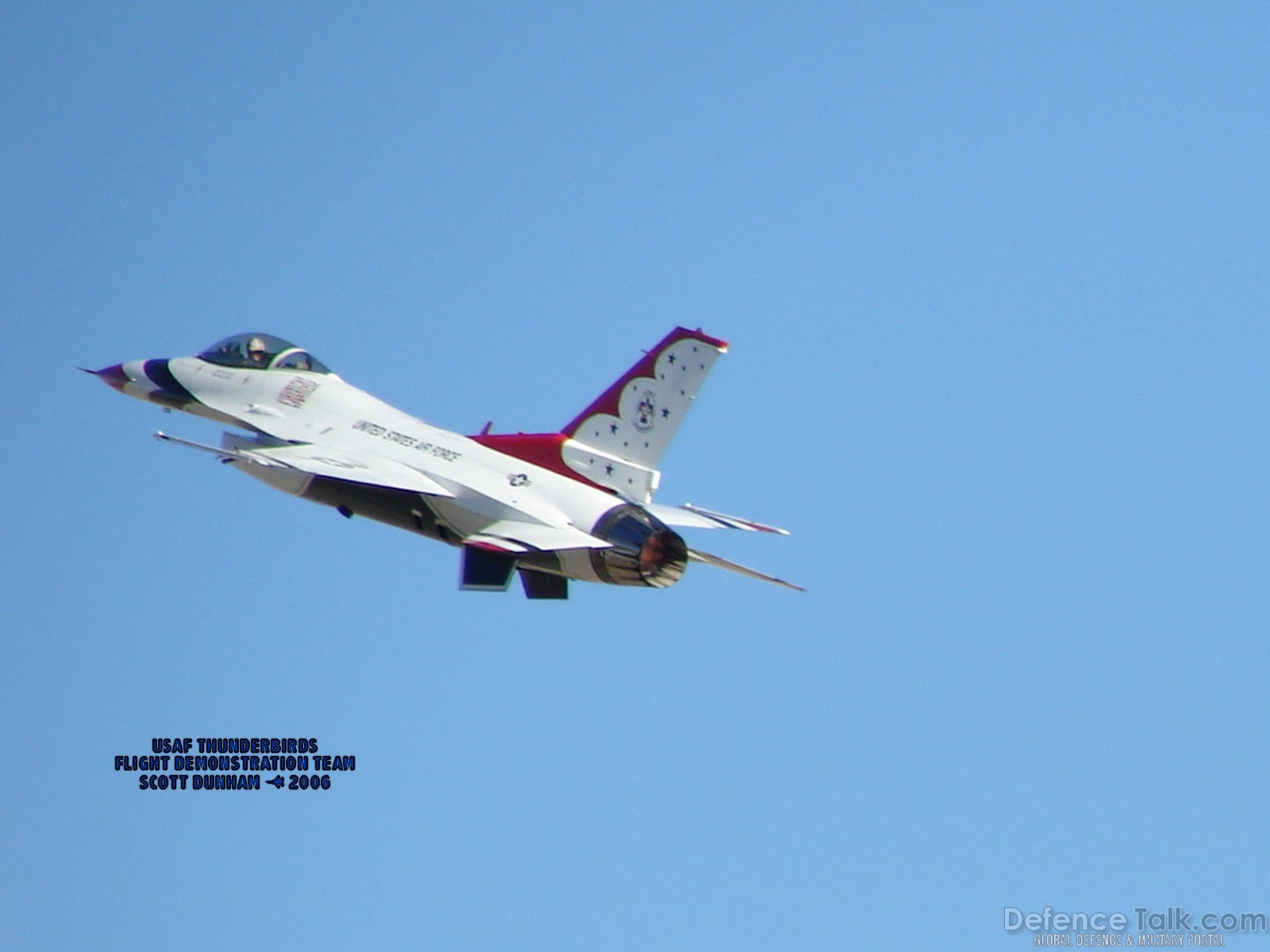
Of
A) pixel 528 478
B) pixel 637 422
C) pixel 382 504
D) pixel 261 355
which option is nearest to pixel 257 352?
pixel 261 355

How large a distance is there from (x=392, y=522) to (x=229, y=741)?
3.78 metres

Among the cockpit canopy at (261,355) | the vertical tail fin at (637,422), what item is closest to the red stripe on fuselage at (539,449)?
the vertical tail fin at (637,422)

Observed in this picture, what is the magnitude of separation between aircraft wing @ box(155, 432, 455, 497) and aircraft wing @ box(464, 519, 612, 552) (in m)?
0.93

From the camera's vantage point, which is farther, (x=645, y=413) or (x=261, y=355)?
(x=261, y=355)

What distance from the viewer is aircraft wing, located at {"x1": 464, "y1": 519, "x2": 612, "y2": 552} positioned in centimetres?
2491

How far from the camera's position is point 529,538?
995 inches

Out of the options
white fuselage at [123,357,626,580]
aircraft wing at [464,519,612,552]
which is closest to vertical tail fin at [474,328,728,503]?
white fuselage at [123,357,626,580]

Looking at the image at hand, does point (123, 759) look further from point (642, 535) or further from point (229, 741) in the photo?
point (642, 535)

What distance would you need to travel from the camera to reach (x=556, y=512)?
85.5 feet

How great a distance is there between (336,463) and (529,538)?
144 inches

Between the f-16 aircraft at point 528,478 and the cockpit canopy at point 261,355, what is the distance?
128 cm

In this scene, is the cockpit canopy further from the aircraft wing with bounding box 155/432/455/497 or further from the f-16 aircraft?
the aircraft wing with bounding box 155/432/455/497

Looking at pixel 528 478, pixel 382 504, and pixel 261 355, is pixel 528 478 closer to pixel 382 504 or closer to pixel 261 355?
pixel 382 504

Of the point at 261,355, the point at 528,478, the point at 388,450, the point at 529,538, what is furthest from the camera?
the point at 261,355
